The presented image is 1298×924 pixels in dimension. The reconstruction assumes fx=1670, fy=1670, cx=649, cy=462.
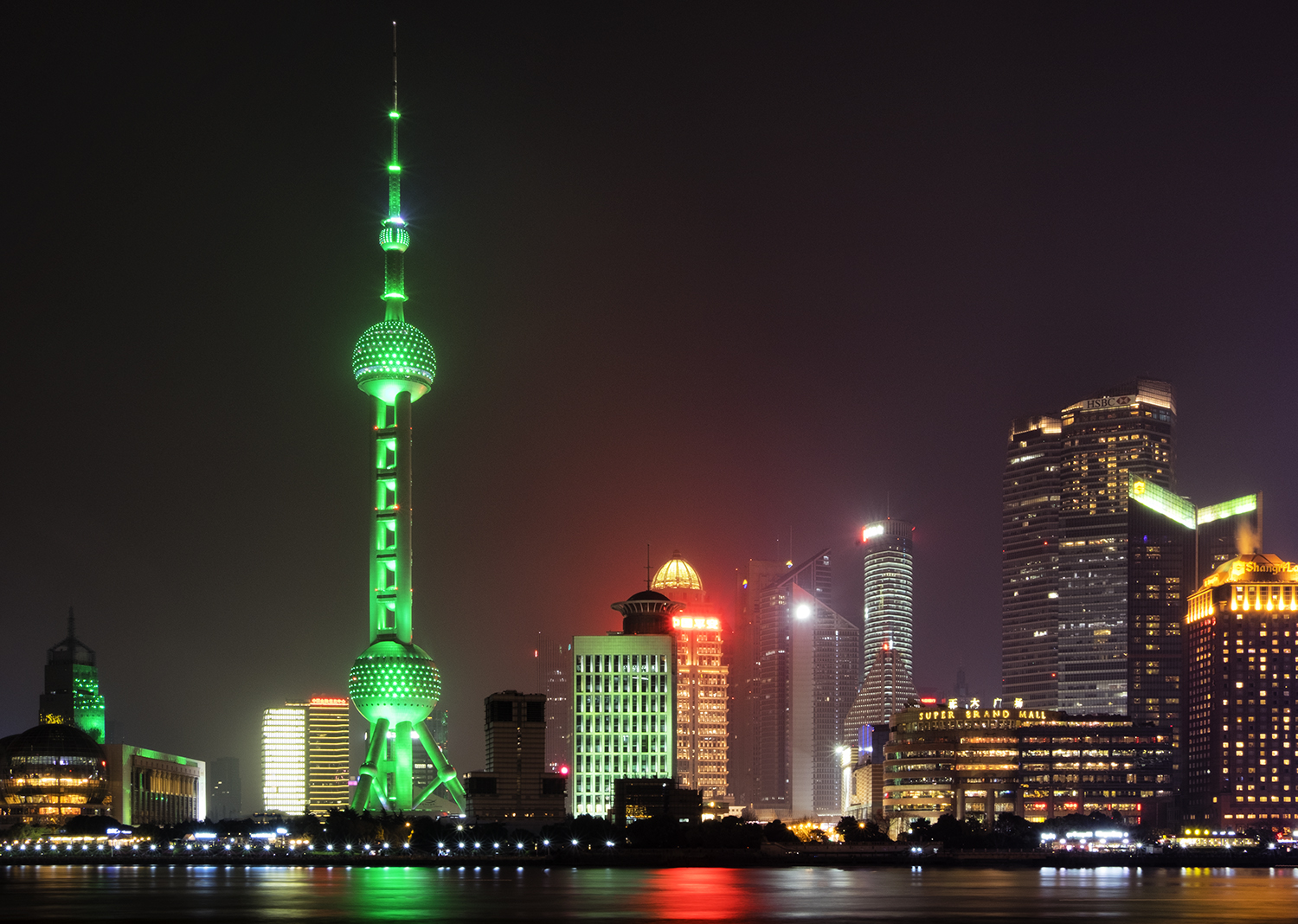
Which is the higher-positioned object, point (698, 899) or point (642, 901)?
point (642, 901)

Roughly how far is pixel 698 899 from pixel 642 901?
5.81 m

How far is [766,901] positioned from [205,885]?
7376 centimetres

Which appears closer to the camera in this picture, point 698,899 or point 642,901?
point 642,901

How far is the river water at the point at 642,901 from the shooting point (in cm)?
13362

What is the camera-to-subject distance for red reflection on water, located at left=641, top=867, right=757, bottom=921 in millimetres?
133625

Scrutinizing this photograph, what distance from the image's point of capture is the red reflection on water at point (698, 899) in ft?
438

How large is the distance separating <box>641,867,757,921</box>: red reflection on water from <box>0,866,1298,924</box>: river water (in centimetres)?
15

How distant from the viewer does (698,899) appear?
155500 millimetres

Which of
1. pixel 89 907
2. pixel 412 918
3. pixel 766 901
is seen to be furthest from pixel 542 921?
pixel 89 907

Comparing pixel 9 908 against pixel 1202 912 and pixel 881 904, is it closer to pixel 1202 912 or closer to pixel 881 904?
pixel 881 904

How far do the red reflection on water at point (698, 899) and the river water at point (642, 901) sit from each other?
0.15 metres

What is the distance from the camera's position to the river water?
13362 cm

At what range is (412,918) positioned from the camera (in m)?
129

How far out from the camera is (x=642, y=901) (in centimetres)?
15300
